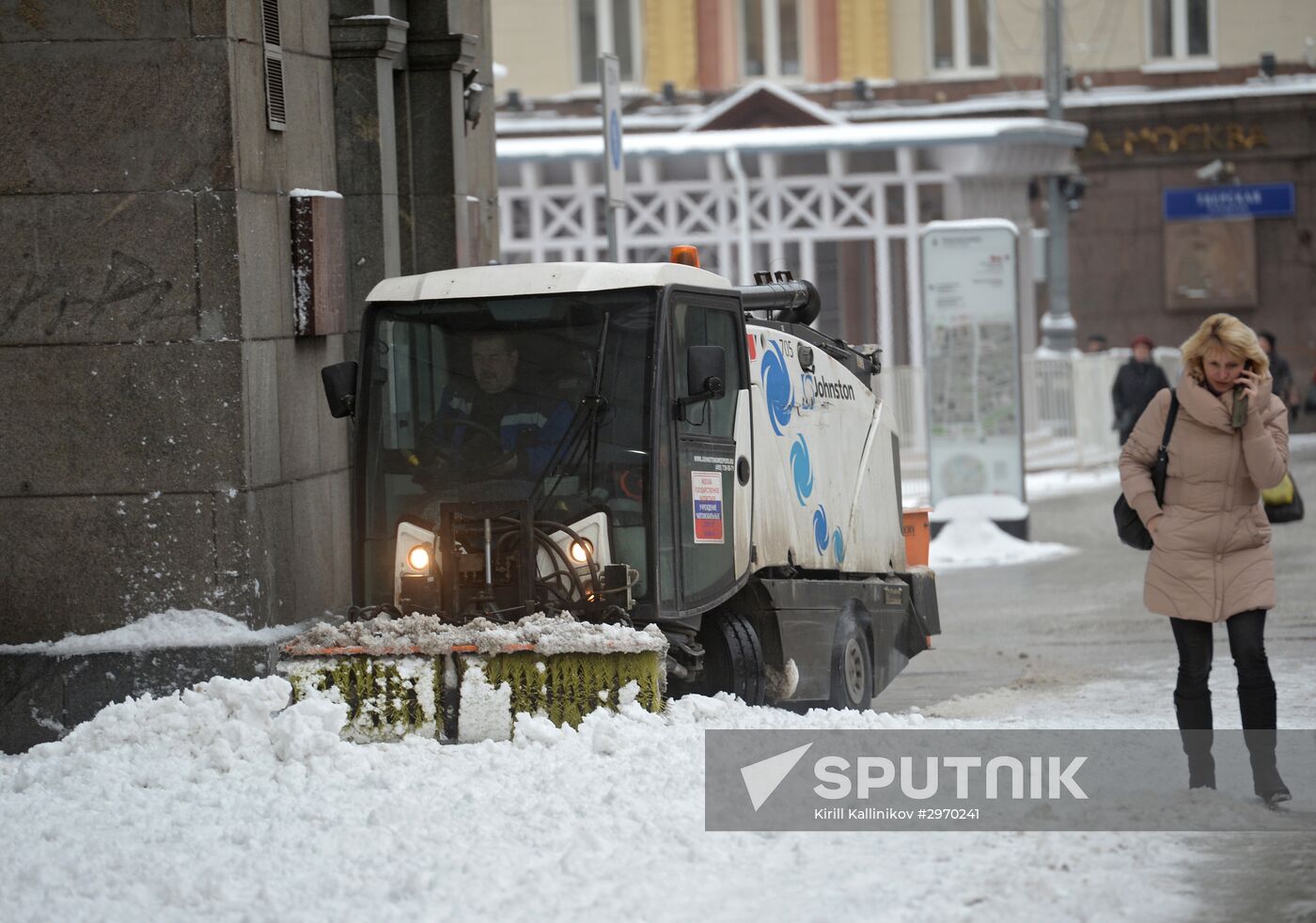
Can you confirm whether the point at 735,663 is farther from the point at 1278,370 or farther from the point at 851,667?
the point at 1278,370

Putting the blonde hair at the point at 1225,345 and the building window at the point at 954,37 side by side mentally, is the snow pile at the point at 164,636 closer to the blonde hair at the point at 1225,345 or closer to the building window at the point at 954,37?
the blonde hair at the point at 1225,345

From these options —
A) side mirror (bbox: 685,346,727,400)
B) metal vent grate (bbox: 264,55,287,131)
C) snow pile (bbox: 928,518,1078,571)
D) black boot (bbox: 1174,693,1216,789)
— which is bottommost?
snow pile (bbox: 928,518,1078,571)

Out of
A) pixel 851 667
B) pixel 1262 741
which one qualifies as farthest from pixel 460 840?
pixel 851 667

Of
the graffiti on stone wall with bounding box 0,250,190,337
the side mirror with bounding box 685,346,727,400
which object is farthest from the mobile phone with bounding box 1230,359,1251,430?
the graffiti on stone wall with bounding box 0,250,190,337

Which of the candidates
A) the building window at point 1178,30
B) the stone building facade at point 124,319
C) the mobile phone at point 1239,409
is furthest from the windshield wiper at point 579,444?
the building window at point 1178,30

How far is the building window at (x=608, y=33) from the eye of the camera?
36.5 m

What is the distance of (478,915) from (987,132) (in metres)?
21.7

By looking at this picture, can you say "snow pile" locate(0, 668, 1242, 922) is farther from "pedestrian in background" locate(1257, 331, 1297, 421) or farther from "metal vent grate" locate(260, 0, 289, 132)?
"pedestrian in background" locate(1257, 331, 1297, 421)

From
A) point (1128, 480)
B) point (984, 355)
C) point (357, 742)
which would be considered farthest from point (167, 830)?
point (984, 355)

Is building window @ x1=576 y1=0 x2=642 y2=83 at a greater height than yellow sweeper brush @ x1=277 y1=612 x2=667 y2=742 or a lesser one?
greater

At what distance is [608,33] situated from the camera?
1442 inches

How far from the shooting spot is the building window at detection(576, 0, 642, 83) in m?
36.5

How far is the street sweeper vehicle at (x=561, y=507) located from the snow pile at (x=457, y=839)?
0.78ft

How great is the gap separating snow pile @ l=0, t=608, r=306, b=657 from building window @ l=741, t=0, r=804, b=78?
28683 mm
